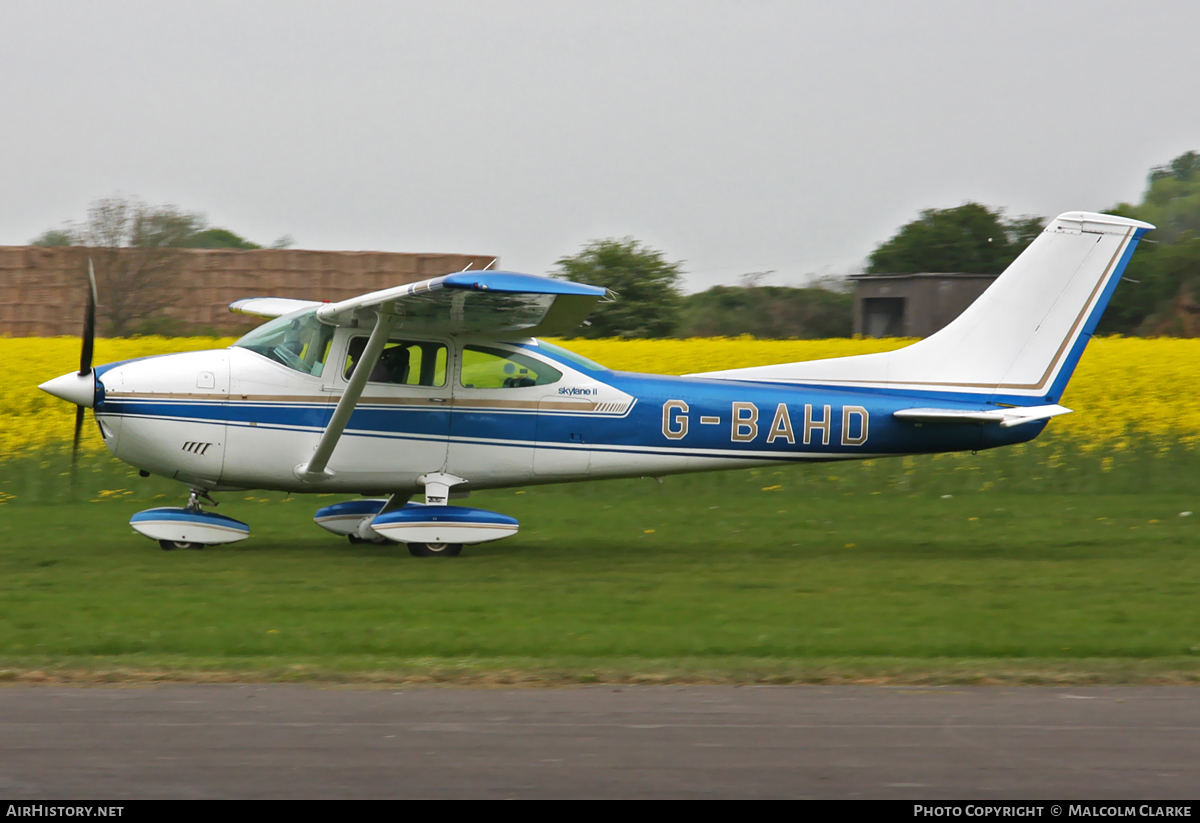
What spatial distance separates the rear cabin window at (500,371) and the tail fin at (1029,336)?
207cm

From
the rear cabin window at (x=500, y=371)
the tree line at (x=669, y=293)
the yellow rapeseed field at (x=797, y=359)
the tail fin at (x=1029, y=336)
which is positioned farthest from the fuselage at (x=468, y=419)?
→ the tree line at (x=669, y=293)

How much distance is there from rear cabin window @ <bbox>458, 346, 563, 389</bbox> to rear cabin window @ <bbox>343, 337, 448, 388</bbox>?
0.74ft

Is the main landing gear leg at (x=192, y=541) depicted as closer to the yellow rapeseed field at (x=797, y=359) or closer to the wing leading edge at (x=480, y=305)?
the wing leading edge at (x=480, y=305)

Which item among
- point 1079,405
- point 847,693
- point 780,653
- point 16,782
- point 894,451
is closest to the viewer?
point 16,782

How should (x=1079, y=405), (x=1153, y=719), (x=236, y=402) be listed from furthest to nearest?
(x=1079, y=405)
(x=236, y=402)
(x=1153, y=719)

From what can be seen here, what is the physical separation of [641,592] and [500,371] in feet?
10.00

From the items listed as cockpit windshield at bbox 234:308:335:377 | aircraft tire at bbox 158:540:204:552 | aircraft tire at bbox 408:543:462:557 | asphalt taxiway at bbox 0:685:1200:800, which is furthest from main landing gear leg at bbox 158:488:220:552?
asphalt taxiway at bbox 0:685:1200:800

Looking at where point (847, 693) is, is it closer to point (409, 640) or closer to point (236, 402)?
point (409, 640)

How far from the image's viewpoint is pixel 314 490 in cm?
1141

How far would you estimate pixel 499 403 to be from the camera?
11.5 m

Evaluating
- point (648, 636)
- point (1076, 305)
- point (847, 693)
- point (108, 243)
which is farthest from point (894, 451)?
point (108, 243)

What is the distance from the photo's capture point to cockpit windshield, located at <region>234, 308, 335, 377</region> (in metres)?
11.2

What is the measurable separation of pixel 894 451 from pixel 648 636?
5093 mm

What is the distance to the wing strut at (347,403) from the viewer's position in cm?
1049
